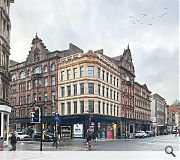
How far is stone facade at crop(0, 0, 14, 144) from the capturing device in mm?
29734

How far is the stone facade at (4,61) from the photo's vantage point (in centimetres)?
2973

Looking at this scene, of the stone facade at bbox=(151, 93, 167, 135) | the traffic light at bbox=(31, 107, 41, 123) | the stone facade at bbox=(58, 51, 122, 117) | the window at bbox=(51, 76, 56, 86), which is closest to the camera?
the traffic light at bbox=(31, 107, 41, 123)

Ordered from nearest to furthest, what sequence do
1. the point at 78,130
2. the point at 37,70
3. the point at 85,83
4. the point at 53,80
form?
the point at 78,130 → the point at 85,83 → the point at 53,80 → the point at 37,70

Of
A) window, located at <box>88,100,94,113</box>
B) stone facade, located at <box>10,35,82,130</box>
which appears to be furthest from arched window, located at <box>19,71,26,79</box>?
window, located at <box>88,100,94,113</box>

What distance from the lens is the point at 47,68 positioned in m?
57.6

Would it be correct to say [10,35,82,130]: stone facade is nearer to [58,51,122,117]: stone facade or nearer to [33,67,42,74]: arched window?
[33,67,42,74]: arched window

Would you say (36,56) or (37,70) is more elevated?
(36,56)

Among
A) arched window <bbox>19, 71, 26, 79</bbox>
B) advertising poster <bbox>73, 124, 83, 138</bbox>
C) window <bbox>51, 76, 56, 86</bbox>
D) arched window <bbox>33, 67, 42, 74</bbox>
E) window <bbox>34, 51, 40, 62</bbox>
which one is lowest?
advertising poster <bbox>73, 124, 83, 138</bbox>

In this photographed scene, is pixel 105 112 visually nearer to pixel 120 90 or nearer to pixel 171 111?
pixel 120 90

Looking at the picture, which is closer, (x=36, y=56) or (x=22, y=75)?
(x=36, y=56)

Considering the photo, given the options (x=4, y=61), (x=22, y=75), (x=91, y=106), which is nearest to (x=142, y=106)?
(x=22, y=75)

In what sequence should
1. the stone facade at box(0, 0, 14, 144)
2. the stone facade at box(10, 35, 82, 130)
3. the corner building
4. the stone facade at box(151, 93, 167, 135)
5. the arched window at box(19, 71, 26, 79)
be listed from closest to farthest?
the stone facade at box(0, 0, 14, 144) < the corner building < the stone facade at box(10, 35, 82, 130) < the arched window at box(19, 71, 26, 79) < the stone facade at box(151, 93, 167, 135)

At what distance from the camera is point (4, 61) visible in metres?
31.7

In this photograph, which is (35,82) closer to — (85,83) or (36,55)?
(36,55)
